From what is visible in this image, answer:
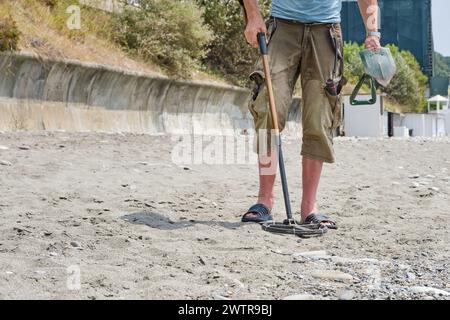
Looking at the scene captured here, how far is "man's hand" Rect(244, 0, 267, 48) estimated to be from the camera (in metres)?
4.15

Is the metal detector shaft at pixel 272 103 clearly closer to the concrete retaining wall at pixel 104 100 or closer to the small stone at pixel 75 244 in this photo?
the small stone at pixel 75 244

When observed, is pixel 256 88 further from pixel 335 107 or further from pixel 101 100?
pixel 101 100

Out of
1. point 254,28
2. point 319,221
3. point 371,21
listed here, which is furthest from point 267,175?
point 371,21

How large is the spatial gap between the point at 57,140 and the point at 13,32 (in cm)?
384

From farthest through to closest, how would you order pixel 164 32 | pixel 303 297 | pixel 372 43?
1. pixel 164 32
2. pixel 372 43
3. pixel 303 297

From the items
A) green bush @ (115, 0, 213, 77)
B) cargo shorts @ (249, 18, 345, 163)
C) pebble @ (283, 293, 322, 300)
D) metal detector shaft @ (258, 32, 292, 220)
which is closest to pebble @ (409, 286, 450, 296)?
pebble @ (283, 293, 322, 300)

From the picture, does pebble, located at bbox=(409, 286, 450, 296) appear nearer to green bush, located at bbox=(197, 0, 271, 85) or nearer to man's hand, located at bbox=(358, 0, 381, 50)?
man's hand, located at bbox=(358, 0, 381, 50)

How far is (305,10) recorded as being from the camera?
13.6ft

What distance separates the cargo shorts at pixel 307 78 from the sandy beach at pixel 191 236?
538 millimetres

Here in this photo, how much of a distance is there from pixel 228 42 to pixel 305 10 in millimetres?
16665

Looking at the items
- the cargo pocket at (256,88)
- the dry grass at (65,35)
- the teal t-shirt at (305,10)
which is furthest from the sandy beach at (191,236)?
the dry grass at (65,35)

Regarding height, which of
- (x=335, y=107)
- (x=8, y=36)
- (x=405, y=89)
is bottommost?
(x=335, y=107)

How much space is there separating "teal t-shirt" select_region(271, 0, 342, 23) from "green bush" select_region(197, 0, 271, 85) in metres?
15.3
